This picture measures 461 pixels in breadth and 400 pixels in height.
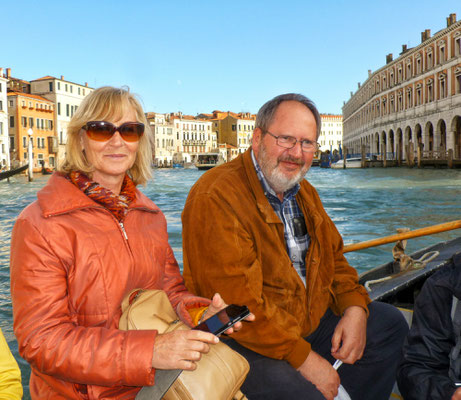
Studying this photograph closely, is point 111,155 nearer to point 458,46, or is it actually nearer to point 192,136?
point 458,46

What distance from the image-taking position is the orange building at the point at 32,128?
40.4 m

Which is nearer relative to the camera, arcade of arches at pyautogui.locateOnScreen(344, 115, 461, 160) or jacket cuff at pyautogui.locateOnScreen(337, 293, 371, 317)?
jacket cuff at pyautogui.locateOnScreen(337, 293, 371, 317)

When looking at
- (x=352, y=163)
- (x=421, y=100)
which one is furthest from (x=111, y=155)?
(x=352, y=163)

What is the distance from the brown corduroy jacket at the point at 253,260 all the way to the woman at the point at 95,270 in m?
0.16

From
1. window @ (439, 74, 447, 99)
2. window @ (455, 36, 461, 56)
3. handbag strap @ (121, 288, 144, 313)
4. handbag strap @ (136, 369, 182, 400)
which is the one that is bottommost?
handbag strap @ (136, 369, 182, 400)

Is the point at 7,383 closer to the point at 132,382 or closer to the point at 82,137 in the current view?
the point at 132,382

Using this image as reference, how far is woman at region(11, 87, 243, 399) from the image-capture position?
45.8 inches

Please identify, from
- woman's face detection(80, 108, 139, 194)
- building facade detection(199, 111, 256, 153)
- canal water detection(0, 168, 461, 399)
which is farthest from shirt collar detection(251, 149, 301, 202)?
building facade detection(199, 111, 256, 153)

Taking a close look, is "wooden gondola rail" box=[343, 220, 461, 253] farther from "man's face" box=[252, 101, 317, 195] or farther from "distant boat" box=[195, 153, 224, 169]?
"distant boat" box=[195, 153, 224, 169]

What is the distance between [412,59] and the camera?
1361 inches

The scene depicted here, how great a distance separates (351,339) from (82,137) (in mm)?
1286

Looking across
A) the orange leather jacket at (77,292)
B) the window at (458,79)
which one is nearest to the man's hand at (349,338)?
the orange leather jacket at (77,292)

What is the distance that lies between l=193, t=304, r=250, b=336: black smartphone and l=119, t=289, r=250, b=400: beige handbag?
0.06 metres

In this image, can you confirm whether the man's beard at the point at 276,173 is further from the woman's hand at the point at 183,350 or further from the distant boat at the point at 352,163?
the distant boat at the point at 352,163
